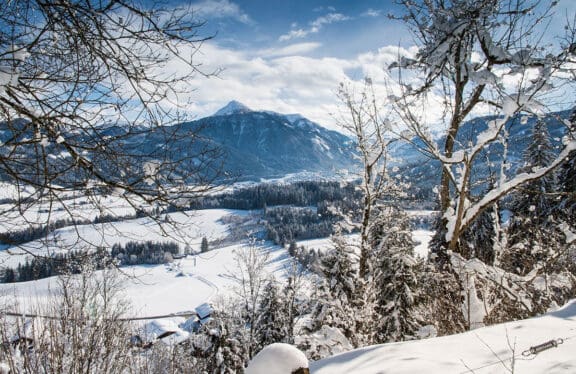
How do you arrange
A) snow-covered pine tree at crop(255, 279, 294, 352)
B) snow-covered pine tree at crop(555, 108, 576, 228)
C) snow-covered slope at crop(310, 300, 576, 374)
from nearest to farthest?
1. snow-covered slope at crop(310, 300, 576, 374)
2. snow-covered pine tree at crop(555, 108, 576, 228)
3. snow-covered pine tree at crop(255, 279, 294, 352)

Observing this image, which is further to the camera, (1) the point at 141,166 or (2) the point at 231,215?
(2) the point at 231,215

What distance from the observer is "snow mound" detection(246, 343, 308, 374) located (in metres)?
2.02

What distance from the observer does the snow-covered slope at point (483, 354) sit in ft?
7.45

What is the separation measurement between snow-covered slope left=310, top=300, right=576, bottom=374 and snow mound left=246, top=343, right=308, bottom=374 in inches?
34.3

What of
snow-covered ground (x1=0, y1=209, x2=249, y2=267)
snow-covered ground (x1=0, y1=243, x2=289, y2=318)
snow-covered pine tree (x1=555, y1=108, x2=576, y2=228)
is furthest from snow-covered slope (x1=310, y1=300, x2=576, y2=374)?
snow-covered ground (x1=0, y1=243, x2=289, y2=318)

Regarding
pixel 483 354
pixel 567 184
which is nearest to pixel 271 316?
pixel 567 184

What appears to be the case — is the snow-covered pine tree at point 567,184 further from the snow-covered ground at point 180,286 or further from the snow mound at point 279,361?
the snow-covered ground at point 180,286

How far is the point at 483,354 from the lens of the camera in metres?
2.61

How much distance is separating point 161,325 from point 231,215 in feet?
294

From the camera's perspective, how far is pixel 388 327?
1371 centimetres

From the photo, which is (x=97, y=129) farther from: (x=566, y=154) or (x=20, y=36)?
(x=566, y=154)

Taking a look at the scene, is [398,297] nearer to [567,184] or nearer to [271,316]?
[567,184]

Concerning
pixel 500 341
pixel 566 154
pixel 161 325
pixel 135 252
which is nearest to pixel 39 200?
pixel 500 341

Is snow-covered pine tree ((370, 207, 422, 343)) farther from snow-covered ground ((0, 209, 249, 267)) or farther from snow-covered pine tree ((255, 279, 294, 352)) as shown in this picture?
snow-covered ground ((0, 209, 249, 267))
